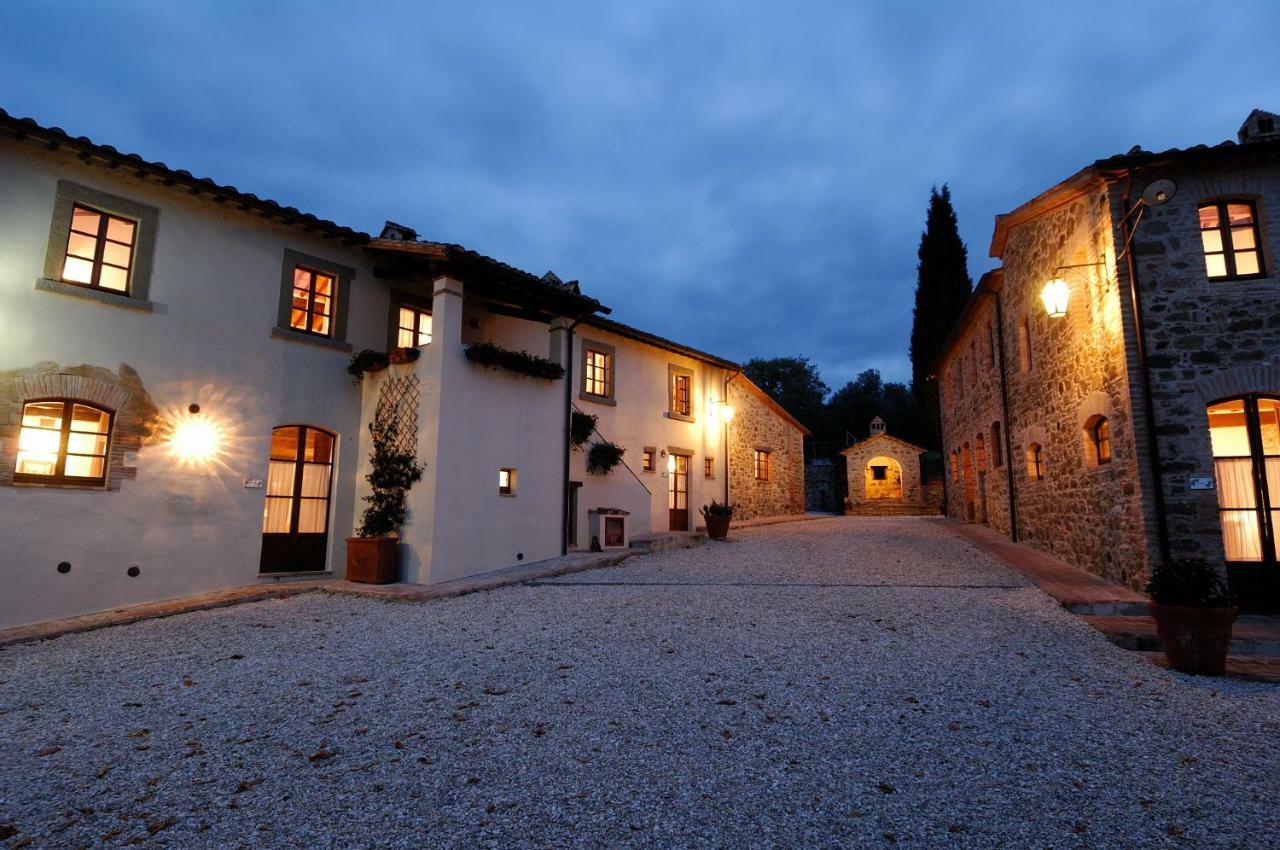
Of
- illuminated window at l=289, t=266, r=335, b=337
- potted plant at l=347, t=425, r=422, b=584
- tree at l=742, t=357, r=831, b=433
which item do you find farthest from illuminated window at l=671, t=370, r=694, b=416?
tree at l=742, t=357, r=831, b=433

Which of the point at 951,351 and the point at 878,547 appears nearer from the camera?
the point at 878,547

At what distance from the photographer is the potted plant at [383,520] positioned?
826 cm

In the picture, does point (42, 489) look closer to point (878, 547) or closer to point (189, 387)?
point (189, 387)

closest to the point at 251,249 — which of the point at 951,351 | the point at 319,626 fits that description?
the point at 319,626

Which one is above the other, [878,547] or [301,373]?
[301,373]

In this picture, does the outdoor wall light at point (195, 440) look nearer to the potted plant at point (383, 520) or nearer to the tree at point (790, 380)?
the potted plant at point (383, 520)

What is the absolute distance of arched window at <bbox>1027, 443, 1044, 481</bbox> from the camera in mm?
10163

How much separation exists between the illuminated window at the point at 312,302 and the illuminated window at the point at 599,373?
16.6 feet

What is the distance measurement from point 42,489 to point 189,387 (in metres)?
1.80

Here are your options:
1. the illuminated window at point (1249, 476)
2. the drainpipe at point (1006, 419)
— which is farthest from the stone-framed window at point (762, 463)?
the illuminated window at point (1249, 476)

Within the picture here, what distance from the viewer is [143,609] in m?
6.88

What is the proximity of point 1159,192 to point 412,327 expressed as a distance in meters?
Result: 10.2

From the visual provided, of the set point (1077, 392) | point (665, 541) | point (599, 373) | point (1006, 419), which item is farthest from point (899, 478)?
point (1077, 392)

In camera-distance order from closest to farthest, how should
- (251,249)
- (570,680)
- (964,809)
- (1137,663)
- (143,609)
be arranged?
(964,809) < (570,680) < (1137,663) < (143,609) < (251,249)
